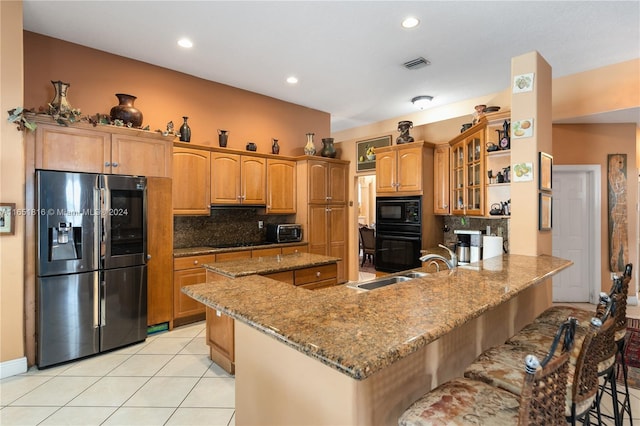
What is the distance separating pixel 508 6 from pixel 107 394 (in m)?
4.49

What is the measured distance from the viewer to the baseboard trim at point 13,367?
2.60 meters

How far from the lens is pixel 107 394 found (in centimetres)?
240

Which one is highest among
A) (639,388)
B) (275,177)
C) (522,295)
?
(275,177)

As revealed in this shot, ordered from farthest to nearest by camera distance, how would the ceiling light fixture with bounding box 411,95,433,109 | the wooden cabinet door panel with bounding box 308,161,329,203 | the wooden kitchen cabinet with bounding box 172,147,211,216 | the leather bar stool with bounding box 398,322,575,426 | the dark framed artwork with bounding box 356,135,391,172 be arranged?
1. the dark framed artwork with bounding box 356,135,391,172
2. the wooden cabinet door panel with bounding box 308,161,329,203
3. the ceiling light fixture with bounding box 411,95,433,109
4. the wooden kitchen cabinet with bounding box 172,147,211,216
5. the leather bar stool with bounding box 398,322,575,426

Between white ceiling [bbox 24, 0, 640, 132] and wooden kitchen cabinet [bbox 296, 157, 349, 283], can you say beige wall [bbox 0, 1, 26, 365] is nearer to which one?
white ceiling [bbox 24, 0, 640, 132]

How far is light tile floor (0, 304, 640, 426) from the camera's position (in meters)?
2.13

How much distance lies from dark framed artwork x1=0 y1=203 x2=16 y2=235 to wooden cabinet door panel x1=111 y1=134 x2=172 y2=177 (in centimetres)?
84

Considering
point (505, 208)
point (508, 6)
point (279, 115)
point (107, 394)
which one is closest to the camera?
point (107, 394)

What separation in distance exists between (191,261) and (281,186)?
181 centimetres

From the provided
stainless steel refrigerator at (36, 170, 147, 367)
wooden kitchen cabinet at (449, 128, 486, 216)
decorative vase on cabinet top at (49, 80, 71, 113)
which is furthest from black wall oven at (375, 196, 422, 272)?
decorative vase on cabinet top at (49, 80, 71, 113)

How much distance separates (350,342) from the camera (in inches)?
38.9

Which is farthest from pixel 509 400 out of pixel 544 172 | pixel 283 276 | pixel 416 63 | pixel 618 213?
pixel 618 213

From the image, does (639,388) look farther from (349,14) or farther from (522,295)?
(349,14)

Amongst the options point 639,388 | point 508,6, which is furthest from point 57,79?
point 639,388
